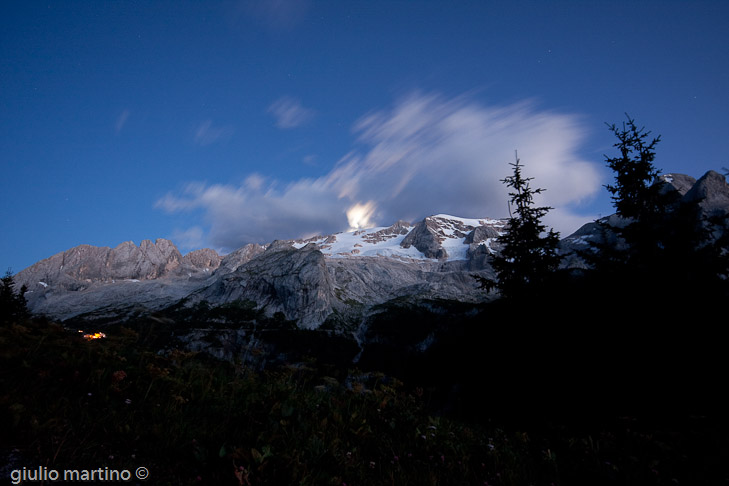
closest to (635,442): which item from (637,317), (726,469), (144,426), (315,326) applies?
(726,469)

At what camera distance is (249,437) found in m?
4.03

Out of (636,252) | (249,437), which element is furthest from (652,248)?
(249,437)

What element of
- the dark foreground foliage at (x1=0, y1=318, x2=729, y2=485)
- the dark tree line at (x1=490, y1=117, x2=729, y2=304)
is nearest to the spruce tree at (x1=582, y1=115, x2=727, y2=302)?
the dark tree line at (x1=490, y1=117, x2=729, y2=304)

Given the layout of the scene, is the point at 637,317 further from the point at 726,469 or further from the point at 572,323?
A: the point at 726,469

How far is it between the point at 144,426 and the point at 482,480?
4507mm

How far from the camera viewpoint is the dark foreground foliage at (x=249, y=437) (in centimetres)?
315

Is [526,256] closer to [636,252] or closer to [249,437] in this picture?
[636,252]

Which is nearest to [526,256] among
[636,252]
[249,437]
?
[636,252]

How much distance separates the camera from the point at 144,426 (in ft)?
12.3

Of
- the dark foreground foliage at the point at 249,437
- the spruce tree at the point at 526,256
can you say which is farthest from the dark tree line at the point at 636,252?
the dark foreground foliage at the point at 249,437

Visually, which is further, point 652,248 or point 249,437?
point 652,248

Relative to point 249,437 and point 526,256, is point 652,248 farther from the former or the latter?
point 249,437

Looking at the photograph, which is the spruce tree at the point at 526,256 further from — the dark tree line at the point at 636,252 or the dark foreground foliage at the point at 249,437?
the dark foreground foliage at the point at 249,437

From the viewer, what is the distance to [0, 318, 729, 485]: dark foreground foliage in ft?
10.3
